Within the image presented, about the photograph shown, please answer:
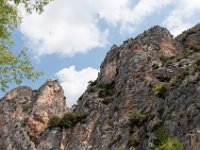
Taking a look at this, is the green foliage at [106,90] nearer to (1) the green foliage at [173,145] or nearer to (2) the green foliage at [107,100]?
(2) the green foliage at [107,100]

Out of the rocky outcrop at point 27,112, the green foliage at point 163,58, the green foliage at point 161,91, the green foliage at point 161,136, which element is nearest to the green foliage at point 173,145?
the green foliage at point 161,136

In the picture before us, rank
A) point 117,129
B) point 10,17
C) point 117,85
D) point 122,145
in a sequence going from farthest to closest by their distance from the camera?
point 117,85, point 117,129, point 122,145, point 10,17

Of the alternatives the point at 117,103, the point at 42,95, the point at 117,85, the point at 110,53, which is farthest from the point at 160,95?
the point at 42,95

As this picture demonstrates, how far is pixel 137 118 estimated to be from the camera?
6475cm

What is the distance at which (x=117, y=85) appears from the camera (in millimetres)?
85125

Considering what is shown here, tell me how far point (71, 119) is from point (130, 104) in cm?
1595

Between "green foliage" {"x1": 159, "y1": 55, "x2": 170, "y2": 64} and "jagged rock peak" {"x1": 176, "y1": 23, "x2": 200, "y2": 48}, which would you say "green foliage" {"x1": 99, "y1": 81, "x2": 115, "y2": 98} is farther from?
"jagged rock peak" {"x1": 176, "y1": 23, "x2": 200, "y2": 48}

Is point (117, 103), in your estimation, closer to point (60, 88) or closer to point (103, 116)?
point (103, 116)

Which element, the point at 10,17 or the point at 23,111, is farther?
the point at 23,111

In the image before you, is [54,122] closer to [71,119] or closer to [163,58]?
[71,119]

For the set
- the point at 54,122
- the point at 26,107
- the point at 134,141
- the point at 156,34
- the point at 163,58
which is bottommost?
the point at 134,141

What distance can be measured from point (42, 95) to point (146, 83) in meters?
41.3

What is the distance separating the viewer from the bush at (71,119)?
277ft

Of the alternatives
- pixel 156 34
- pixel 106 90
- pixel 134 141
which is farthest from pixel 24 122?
pixel 134 141
